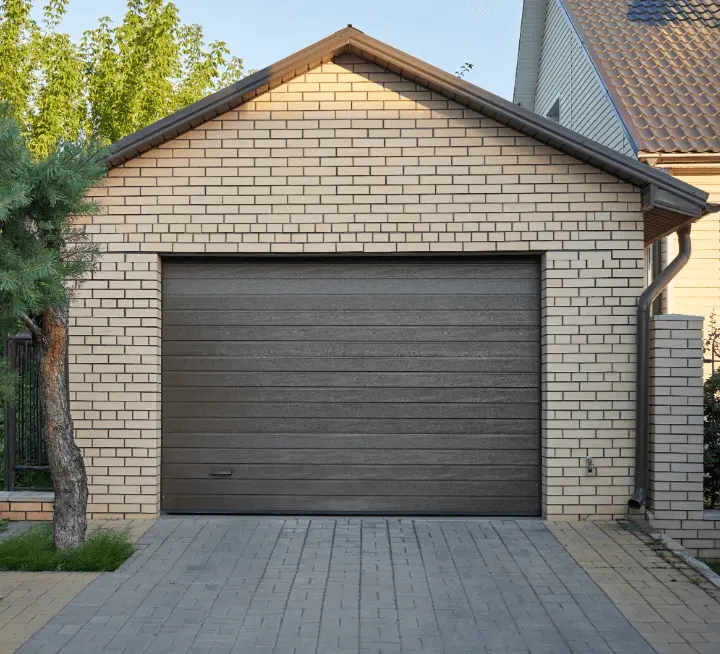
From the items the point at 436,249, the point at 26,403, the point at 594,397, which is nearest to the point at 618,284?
the point at 594,397

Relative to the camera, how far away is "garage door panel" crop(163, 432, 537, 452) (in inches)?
334

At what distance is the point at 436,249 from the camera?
27.4ft

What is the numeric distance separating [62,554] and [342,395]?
286 centimetres

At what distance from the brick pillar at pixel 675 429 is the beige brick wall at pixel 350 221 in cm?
29

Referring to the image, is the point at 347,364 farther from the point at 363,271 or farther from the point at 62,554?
the point at 62,554

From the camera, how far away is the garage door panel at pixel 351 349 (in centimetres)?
853

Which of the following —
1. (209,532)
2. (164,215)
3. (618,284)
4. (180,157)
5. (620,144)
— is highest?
(620,144)

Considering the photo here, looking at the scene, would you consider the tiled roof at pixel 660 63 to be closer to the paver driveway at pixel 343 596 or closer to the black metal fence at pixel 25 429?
the paver driveway at pixel 343 596

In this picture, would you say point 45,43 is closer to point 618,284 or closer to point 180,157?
point 180,157

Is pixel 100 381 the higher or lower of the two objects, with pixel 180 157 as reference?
lower

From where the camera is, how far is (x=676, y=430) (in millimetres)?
8102

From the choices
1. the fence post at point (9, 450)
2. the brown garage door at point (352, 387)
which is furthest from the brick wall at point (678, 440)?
the fence post at point (9, 450)

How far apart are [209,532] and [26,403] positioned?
2300mm

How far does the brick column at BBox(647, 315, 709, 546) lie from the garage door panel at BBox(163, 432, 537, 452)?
44.6 inches
